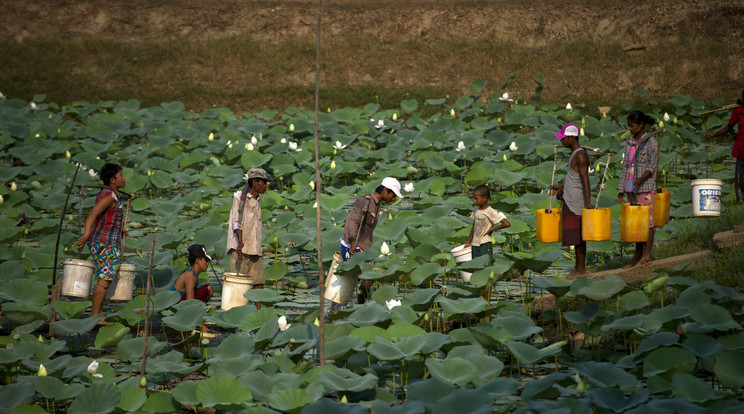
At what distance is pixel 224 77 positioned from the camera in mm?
17031

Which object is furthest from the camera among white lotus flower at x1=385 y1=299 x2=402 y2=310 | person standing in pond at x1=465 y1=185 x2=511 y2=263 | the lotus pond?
person standing in pond at x1=465 y1=185 x2=511 y2=263

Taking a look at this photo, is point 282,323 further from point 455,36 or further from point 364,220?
point 455,36

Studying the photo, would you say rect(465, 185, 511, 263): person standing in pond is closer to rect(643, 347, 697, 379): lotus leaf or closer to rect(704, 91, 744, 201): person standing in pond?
rect(643, 347, 697, 379): lotus leaf

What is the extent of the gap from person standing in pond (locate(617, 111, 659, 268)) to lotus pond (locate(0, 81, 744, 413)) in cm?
45

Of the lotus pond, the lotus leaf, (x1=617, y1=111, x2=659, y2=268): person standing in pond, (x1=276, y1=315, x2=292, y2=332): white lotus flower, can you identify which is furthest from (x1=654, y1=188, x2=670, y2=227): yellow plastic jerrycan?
(x1=276, y1=315, x2=292, y2=332): white lotus flower

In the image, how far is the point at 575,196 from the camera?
5.25 meters

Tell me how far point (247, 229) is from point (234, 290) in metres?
0.52

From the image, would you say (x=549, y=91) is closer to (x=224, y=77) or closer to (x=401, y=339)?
(x=224, y=77)

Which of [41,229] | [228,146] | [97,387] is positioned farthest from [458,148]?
[97,387]

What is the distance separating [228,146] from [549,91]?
7.38 meters

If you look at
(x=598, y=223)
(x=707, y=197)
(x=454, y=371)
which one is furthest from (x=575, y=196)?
(x=454, y=371)

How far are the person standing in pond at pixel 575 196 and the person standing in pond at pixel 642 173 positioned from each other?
Answer: 33 cm

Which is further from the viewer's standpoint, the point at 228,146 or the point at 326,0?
the point at 326,0

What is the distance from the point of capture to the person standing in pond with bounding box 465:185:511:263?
5.55 metres
